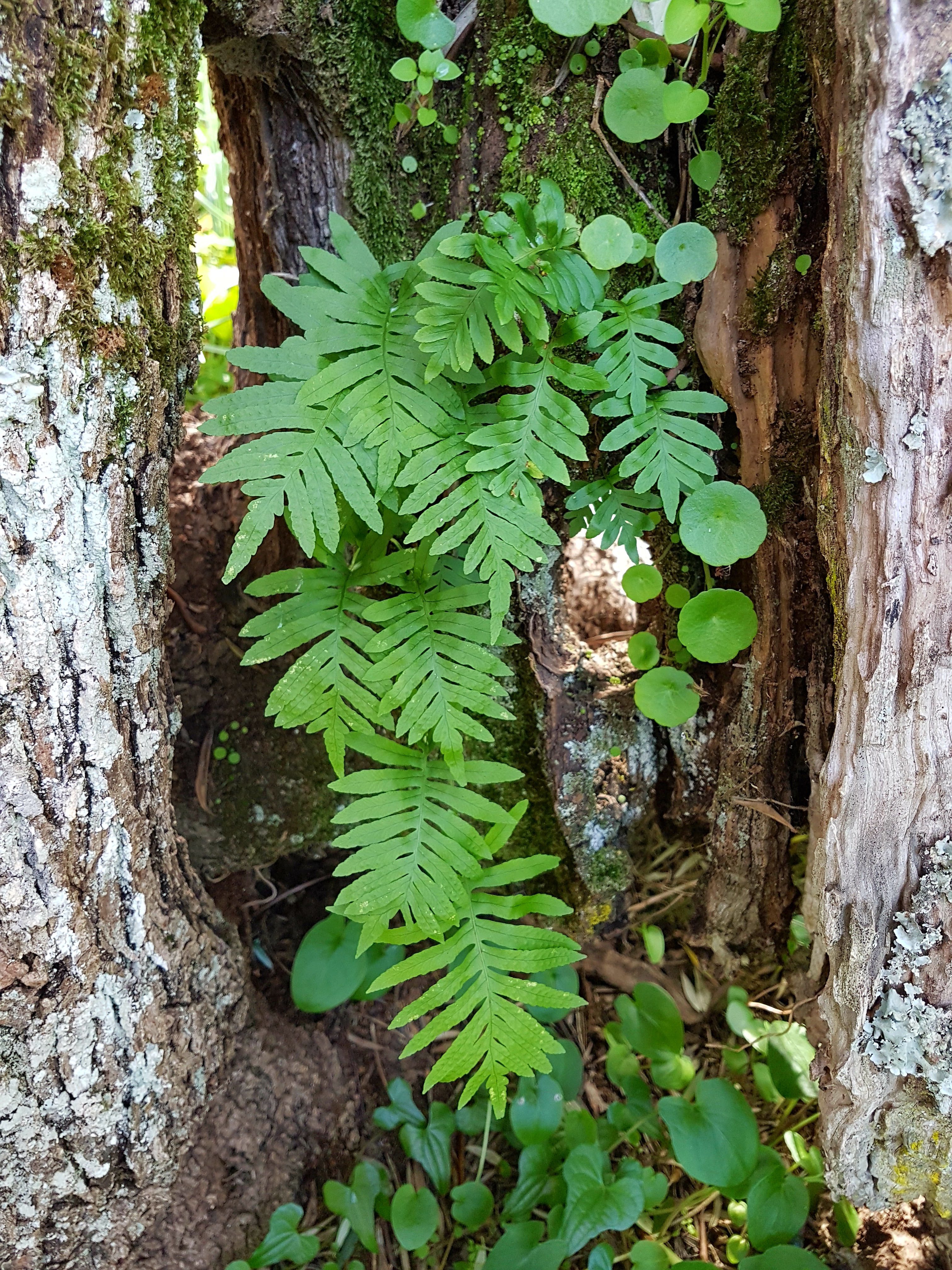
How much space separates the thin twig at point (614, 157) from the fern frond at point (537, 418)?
0.32 meters

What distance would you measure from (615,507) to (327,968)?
147cm

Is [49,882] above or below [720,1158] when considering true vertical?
above

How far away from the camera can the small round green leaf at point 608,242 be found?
4.94 ft

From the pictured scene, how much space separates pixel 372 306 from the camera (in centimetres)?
160

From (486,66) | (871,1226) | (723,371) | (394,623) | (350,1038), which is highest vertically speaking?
(486,66)

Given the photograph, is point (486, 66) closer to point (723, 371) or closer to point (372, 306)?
point (372, 306)

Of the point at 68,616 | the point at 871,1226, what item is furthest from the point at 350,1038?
the point at 68,616

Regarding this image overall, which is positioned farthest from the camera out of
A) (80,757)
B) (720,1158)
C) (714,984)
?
(714,984)

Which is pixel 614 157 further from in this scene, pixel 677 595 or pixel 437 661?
pixel 437 661

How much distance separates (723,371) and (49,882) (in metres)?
1.66

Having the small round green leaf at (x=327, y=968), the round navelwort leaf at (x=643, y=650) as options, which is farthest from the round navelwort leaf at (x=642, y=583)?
the small round green leaf at (x=327, y=968)

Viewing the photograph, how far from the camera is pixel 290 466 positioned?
1470mm

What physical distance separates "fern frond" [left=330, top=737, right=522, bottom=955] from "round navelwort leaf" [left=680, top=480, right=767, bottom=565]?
23.6 inches

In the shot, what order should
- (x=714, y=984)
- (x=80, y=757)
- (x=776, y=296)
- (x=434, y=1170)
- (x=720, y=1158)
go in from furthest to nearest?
(x=714, y=984) → (x=434, y=1170) → (x=720, y=1158) → (x=776, y=296) → (x=80, y=757)
